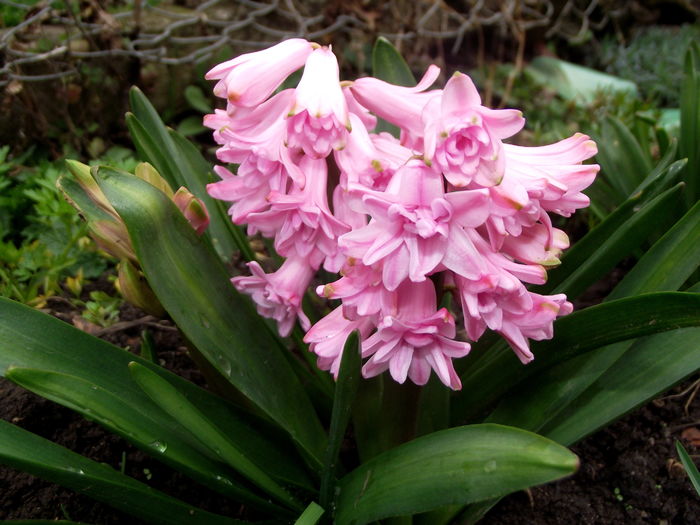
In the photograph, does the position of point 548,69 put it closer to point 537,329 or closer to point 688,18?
point 688,18

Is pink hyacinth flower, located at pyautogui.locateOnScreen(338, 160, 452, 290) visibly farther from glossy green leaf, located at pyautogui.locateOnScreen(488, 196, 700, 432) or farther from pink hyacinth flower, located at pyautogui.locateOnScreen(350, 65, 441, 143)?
glossy green leaf, located at pyautogui.locateOnScreen(488, 196, 700, 432)

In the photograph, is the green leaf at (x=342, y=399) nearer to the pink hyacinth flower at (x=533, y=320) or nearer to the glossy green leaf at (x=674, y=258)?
the pink hyacinth flower at (x=533, y=320)

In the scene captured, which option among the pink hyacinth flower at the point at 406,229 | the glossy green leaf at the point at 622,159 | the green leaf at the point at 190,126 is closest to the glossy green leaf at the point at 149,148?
the pink hyacinth flower at the point at 406,229

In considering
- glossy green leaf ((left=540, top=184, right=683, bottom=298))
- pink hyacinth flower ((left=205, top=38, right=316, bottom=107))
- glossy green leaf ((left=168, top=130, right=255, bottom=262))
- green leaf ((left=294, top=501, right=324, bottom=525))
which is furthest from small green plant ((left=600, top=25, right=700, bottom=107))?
green leaf ((left=294, top=501, right=324, bottom=525))

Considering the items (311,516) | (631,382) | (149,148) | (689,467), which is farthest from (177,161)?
(689,467)

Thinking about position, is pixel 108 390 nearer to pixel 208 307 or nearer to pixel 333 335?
pixel 208 307

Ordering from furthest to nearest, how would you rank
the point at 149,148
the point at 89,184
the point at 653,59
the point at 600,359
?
the point at 653,59 → the point at 149,148 → the point at 600,359 → the point at 89,184
